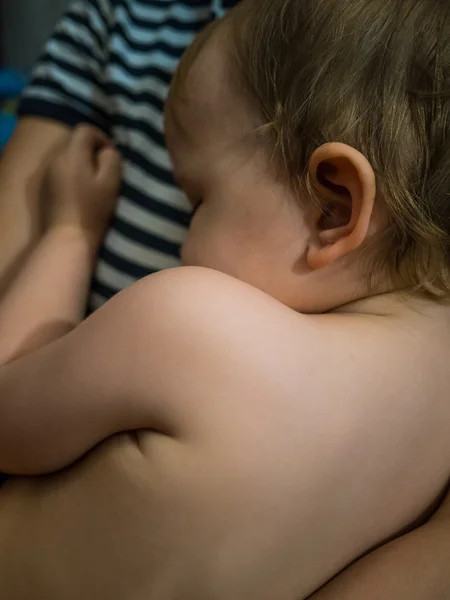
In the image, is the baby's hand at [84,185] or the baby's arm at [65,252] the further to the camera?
the baby's hand at [84,185]

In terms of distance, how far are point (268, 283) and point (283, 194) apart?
8cm

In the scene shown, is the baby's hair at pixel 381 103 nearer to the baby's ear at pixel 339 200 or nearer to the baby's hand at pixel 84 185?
the baby's ear at pixel 339 200

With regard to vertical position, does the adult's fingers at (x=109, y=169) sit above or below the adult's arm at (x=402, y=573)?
above

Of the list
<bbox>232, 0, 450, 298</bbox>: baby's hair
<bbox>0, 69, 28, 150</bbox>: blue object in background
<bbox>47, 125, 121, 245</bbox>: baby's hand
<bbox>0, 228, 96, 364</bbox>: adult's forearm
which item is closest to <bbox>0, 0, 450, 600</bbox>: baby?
<bbox>232, 0, 450, 298</bbox>: baby's hair

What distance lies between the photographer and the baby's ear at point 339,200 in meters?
0.50

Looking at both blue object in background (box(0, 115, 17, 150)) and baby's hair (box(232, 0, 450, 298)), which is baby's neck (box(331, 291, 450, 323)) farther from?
blue object in background (box(0, 115, 17, 150))

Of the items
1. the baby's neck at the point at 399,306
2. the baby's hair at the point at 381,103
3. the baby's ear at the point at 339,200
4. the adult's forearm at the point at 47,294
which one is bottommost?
the adult's forearm at the point at 47,294

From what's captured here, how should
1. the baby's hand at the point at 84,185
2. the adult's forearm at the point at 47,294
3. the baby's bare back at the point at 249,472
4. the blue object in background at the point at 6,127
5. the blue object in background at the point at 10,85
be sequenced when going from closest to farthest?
the baby's bare back at the point at 249,472 < the adult's forearm at the point at 47,294 < the baby's hand at the point at 84,185 < the blue object in background at the point at 6,127 < the blue object in background at the point at 10,85

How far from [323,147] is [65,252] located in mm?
430

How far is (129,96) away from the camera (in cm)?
89

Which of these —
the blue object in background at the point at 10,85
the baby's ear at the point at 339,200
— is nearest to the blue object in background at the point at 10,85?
the blue object in background at the point at 10,85

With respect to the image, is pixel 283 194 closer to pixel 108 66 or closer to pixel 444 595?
pixel 444 595

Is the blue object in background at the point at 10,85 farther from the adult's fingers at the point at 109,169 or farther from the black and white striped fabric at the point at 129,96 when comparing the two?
the adult's fingers at the point at 109,169

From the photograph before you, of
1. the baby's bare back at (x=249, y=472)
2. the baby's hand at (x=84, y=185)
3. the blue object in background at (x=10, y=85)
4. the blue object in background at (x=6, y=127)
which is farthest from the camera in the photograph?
the blue object in background at (x=10, y=85)
